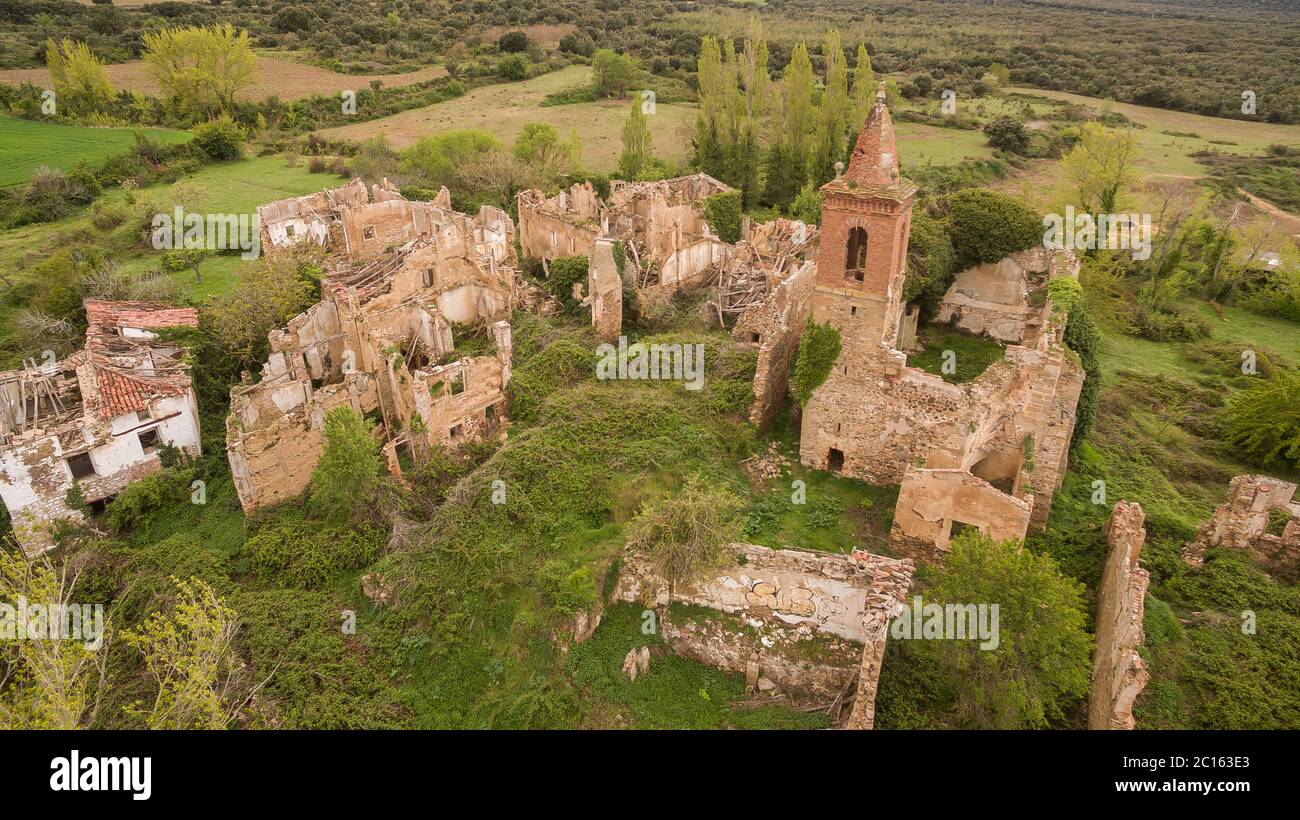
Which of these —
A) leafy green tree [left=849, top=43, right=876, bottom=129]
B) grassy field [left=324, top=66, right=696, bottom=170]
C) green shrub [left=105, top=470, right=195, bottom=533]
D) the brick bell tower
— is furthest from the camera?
grassy field [left=324, top=66, right=696, bottom=170]

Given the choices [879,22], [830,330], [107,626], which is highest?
[879,22]

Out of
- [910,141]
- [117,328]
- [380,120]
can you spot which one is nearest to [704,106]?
[910,141]

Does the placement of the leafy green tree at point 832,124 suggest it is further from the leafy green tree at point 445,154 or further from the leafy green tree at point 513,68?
the leafy green tree at point 513,68

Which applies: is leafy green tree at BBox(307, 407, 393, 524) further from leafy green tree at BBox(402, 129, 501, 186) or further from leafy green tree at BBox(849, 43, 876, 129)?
leafy green tree at BBox(849, 43, 876, 129)

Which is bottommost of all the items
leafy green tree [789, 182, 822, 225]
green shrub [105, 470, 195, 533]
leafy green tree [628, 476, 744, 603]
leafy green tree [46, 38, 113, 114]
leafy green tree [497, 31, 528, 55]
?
green shrub [105, 470, 195, 533]

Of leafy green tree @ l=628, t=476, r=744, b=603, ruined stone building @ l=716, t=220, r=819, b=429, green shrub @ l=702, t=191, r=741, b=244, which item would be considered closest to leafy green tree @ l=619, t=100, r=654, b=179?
green shrub @ l=702, t=191, r=741, b=244

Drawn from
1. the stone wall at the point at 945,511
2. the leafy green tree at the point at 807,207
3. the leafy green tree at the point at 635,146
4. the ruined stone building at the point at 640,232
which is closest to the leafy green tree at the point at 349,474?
the stone wall at the point at 945,511

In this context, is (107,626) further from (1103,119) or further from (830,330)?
(1103,119)
